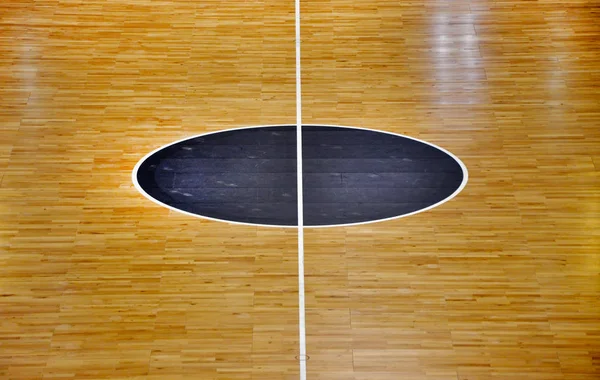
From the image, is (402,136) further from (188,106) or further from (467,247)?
(188,106)

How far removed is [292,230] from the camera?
9.39 metres

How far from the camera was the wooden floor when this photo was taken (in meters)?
8.16

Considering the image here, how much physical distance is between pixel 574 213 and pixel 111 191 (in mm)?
4781

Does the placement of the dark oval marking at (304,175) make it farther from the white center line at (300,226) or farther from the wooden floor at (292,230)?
the wooden floor at (292,230)

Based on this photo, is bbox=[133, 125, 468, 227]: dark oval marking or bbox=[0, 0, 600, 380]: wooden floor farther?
bbox=[133, 125, 468, 227]: dark oval marking

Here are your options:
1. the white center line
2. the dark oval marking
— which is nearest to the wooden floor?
the white center line

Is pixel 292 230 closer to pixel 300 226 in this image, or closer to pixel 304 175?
pixel 300 226

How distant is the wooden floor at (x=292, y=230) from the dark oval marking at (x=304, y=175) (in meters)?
0.18

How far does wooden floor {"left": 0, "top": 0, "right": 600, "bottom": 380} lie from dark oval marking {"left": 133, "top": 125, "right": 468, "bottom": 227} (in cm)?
18

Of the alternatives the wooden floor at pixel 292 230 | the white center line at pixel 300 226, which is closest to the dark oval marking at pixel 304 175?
the white center line at pixel 300 226

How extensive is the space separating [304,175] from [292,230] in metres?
0.86

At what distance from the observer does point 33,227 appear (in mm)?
9398

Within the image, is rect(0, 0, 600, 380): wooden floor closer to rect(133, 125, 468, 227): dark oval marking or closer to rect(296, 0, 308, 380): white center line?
rect(296, 0, 308, 380): white center line

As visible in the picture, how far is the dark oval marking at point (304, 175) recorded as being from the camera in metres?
9.61
